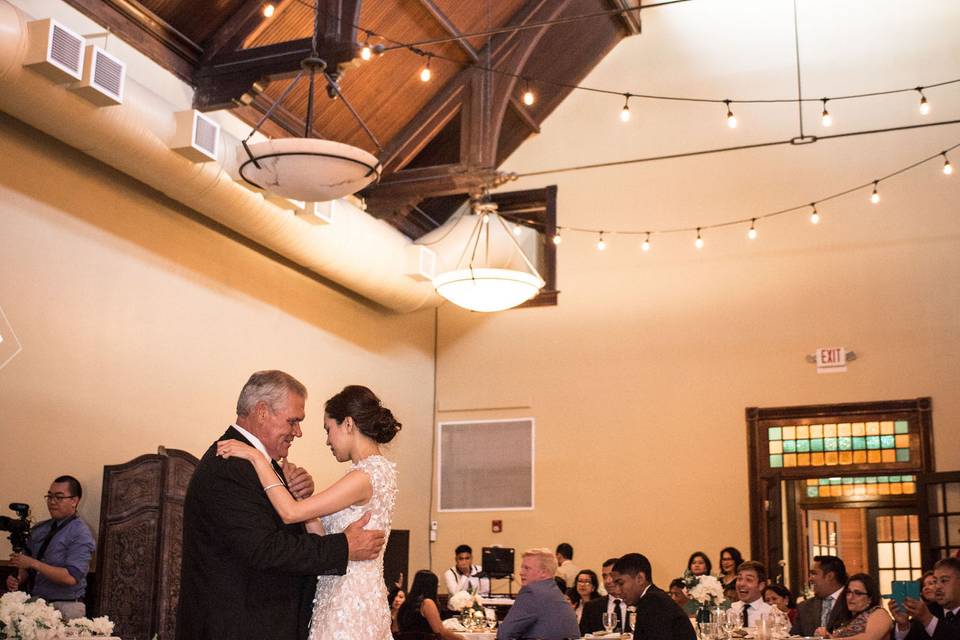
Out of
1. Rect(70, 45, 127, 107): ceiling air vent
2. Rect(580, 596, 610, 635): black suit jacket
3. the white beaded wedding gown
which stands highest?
Rect(70, 45, 127, 107): ceiling air vent

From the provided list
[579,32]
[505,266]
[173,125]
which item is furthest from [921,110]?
[173,125]

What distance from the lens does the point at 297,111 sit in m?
9.69

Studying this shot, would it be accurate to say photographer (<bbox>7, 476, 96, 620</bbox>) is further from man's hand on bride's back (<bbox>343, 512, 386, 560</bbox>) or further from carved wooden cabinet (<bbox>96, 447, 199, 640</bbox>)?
man's hand on bride's back (<bbox>343, 512, 386, 560</bbox>)

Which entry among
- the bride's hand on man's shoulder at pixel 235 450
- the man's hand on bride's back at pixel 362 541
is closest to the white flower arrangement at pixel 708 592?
the man's hand on bride's back at pixel 362 541

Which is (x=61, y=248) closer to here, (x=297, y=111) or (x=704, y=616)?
(x=297, y=111)

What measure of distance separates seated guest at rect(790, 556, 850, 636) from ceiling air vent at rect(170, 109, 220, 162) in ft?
16.5

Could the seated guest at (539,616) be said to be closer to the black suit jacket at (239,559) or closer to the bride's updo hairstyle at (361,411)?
the bride's updo hairstyle at (361,411)

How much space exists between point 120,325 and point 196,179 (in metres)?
1.23

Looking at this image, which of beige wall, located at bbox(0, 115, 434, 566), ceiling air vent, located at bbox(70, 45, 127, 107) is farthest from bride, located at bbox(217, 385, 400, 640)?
beige wall, located at bbox(0, 115, 434, 566)

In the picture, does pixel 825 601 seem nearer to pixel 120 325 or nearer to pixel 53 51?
pixel 120 325

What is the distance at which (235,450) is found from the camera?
2791mm

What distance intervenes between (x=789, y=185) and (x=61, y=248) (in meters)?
7.31

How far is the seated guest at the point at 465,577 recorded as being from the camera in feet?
34.1

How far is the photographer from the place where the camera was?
6504 mm
